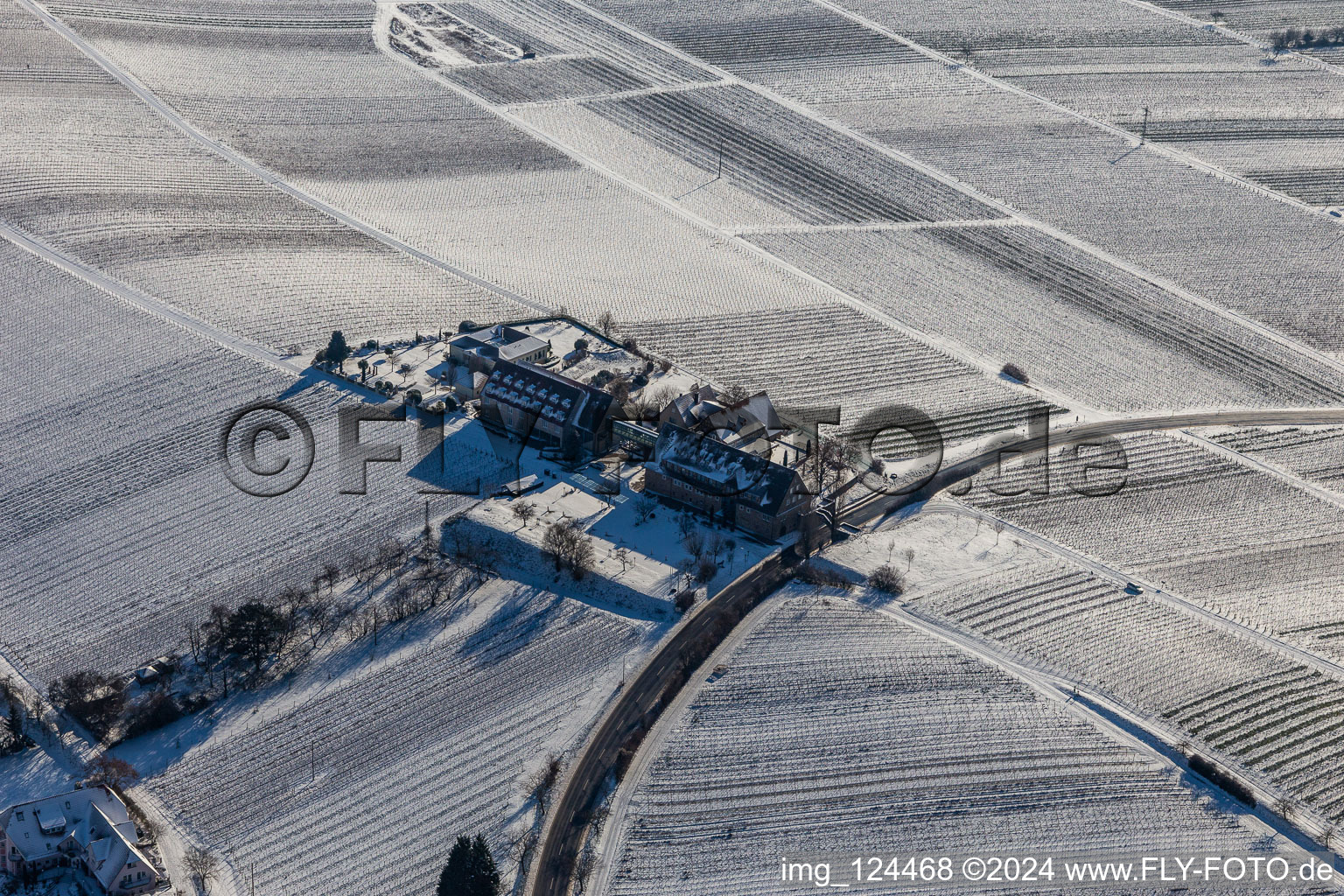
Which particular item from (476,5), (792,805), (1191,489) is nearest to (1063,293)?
(1191,489)

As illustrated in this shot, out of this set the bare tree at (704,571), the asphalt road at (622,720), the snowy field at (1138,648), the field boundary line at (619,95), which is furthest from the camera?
the field boundary line at (619,95)

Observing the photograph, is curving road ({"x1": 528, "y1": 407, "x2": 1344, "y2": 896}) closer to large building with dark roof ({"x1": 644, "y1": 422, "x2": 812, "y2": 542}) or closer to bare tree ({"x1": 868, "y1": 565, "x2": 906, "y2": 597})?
large building with dark roof ({"x1": 644, "y1": 422, "x2": 812, "y2": 542})

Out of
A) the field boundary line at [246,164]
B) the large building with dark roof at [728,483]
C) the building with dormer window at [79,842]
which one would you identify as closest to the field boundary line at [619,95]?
the field boundary line at [246,164]

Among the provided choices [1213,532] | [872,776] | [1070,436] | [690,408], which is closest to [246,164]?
[690,408]

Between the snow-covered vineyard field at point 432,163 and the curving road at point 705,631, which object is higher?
the snow-covered vineyard field at point 432,163

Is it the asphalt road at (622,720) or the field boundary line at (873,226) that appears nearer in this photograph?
the asphalt road at (622,720)

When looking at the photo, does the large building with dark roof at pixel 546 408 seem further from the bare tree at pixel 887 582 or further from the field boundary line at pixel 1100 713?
the field boundary line at pixel 1100 713

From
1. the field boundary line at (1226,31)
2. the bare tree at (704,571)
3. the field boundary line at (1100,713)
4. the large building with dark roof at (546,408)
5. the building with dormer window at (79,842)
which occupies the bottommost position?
the building with dormer window at (79,842)

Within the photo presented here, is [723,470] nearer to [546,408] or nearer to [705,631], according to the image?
[705,631]
